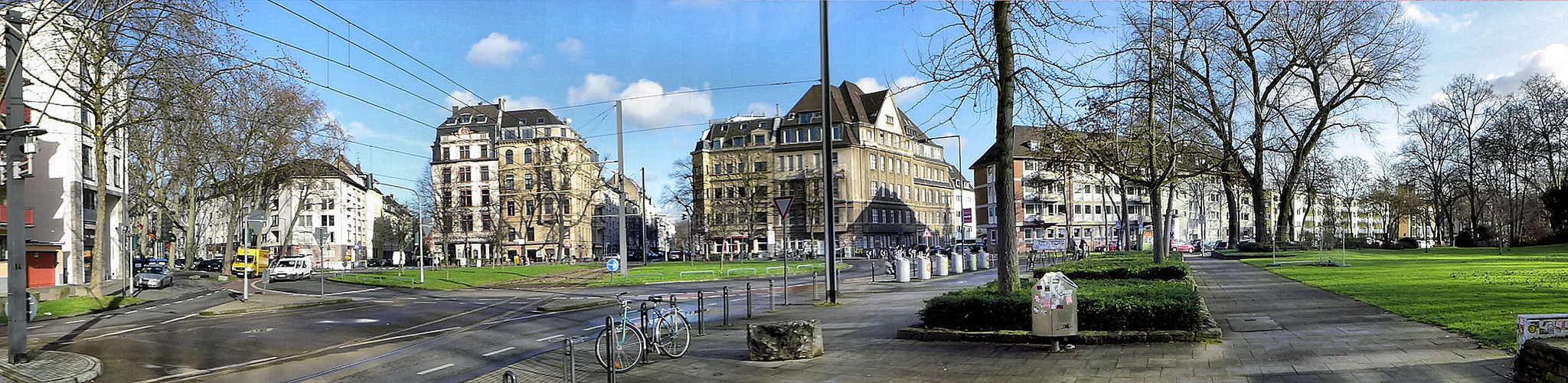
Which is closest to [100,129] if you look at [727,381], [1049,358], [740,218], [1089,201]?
[727,381]

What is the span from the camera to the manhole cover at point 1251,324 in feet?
42.5

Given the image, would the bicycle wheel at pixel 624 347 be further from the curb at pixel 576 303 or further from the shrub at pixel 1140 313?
the curb at pixel 576 303

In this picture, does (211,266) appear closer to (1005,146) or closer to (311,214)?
(311,214)

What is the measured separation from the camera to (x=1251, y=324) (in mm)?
13648

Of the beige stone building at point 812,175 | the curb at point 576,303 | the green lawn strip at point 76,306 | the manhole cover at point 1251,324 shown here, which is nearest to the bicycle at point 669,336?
the manhole cover at point 1251,324

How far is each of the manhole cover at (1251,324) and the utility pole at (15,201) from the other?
17385mm

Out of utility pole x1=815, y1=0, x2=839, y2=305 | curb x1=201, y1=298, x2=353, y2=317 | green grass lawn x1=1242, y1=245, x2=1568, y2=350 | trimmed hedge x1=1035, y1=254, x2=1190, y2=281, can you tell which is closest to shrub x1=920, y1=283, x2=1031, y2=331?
green grass lawn x1=1242, y1=245, x2=1568, y2=350

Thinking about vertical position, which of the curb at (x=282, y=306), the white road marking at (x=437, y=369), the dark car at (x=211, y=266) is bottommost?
the dark car at (x=211, y=266)

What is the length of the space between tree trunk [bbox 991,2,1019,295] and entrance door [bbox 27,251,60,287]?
4200 centimetres

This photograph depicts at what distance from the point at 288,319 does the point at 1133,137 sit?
71.1ft

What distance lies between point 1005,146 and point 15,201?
15.1m

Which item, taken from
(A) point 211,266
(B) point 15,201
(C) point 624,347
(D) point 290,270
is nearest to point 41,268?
(D) point 290,270

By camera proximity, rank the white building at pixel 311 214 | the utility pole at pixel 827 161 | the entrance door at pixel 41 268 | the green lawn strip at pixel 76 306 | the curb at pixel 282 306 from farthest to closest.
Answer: the white building at pixel 311 214
the entrance door at pixel 41 268
the green lawn strip at pixel 76 306
the curb at pixel 282 306
the utility pole at pixel 827 161

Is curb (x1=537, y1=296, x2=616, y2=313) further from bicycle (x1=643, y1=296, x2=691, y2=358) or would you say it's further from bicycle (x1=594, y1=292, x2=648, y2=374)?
bicycle (x1=594, y1=292, x2=648, y2=374)
